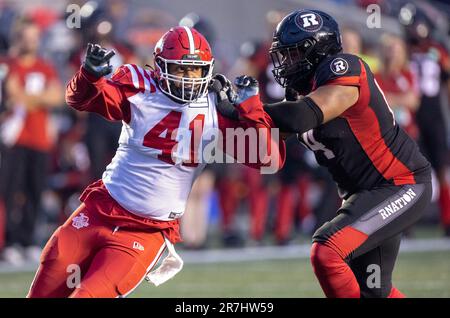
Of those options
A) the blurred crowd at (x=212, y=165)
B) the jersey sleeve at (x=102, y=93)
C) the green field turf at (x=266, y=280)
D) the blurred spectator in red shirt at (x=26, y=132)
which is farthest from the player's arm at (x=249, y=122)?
the blurred spectator in red shirt at (x=26, y=132)

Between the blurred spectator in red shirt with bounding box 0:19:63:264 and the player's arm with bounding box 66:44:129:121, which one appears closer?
the player's arm with bounding box 66:44:129:121

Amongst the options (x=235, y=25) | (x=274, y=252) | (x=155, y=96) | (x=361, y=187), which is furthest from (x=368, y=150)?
(x=235, y=25)

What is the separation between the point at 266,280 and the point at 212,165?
2590 millimetres

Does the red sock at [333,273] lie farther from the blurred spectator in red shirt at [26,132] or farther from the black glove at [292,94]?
the blurred spectator in red shirt at [26,132]

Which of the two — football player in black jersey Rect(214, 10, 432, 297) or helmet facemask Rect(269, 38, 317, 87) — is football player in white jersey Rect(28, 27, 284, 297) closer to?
football player in black jersey Rect(214, 10, 432, 297)

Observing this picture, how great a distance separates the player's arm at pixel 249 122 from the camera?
15.4ft

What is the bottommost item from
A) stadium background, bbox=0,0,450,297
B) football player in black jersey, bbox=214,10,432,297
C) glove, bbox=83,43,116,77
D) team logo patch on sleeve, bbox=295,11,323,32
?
stadium background, bbox=0,0,450,297

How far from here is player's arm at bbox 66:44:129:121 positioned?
4.52 meters

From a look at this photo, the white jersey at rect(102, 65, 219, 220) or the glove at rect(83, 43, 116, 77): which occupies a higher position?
the glove at rect(83, 43, 116, 77)

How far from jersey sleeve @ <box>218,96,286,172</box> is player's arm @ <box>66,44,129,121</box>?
1.59ft

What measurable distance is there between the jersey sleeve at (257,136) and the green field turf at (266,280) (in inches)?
83.6

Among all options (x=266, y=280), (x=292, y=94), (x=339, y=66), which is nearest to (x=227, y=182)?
(x=266, y=280)

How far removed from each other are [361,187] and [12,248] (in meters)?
4.86

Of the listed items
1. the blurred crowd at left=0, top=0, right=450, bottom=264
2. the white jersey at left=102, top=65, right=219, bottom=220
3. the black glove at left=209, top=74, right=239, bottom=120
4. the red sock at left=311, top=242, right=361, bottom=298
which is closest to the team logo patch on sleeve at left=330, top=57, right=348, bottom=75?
the black glove at left=209, top=74, right=239, bottom=120
